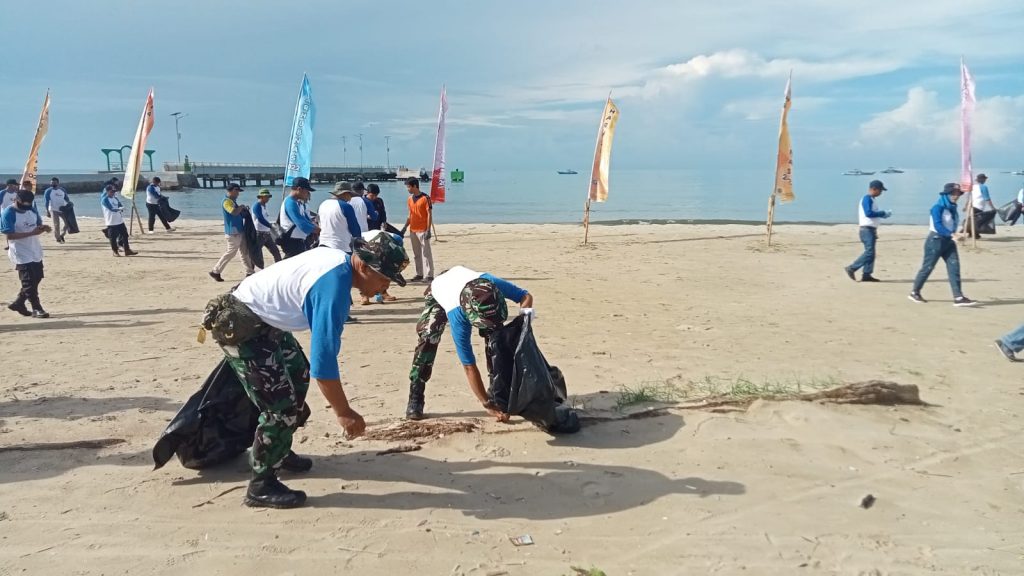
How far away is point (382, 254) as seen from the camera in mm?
3104

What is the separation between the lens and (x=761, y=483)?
3.80m

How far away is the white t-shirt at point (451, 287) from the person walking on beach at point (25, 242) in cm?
616

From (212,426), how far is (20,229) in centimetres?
622

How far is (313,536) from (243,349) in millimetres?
1001

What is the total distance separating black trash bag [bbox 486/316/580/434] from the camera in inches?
165

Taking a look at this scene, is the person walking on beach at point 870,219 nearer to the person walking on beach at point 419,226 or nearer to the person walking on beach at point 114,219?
the person walking on beach at point 419,226

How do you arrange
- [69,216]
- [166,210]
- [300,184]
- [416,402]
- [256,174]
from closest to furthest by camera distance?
[416,402] < [300,184] < [69,216] < [166,210] < [256,174]

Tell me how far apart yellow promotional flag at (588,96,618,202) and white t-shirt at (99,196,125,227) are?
10.8 m

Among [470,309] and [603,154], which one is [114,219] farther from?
[470,309]

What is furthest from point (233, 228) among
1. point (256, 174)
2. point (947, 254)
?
point (256, 174)

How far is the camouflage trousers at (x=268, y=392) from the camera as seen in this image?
11.0 feet

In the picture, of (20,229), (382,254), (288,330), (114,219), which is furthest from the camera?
(114,219)

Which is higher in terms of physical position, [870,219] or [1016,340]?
[870,219]

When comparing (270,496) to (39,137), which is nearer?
(270,496)
